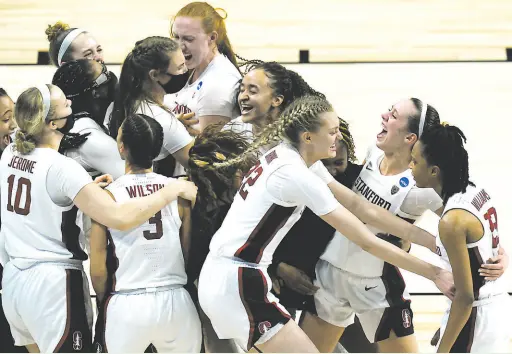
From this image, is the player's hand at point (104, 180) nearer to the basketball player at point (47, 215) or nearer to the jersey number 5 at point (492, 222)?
the basketball player at point (47, 215)

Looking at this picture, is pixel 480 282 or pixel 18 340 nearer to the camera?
pixel 480 282

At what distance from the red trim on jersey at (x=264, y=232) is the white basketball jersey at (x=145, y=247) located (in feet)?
1.06

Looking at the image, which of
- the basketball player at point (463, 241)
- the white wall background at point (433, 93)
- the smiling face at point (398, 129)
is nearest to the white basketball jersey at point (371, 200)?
the smiling face at point (398, 129)

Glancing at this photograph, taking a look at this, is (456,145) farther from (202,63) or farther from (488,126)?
(488,126)

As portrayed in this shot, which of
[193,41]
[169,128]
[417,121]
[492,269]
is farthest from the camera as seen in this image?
[193,41]

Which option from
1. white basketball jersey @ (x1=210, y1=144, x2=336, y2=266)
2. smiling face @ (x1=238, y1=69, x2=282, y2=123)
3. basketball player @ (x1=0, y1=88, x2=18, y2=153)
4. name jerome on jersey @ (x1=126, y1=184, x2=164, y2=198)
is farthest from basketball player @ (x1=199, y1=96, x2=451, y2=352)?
basketball player @ (x1=0, y1=88, x2=18, y2=153)

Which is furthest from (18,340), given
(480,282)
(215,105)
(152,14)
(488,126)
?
(152,14)

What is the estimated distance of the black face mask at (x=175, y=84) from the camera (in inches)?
184

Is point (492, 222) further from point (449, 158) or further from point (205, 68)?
point (205, 68)

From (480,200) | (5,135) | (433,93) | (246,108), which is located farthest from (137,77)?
(433,93)

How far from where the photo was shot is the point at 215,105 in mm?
4930

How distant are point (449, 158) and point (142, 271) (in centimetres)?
130

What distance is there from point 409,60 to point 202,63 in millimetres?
3059

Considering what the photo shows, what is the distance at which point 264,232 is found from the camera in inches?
160
